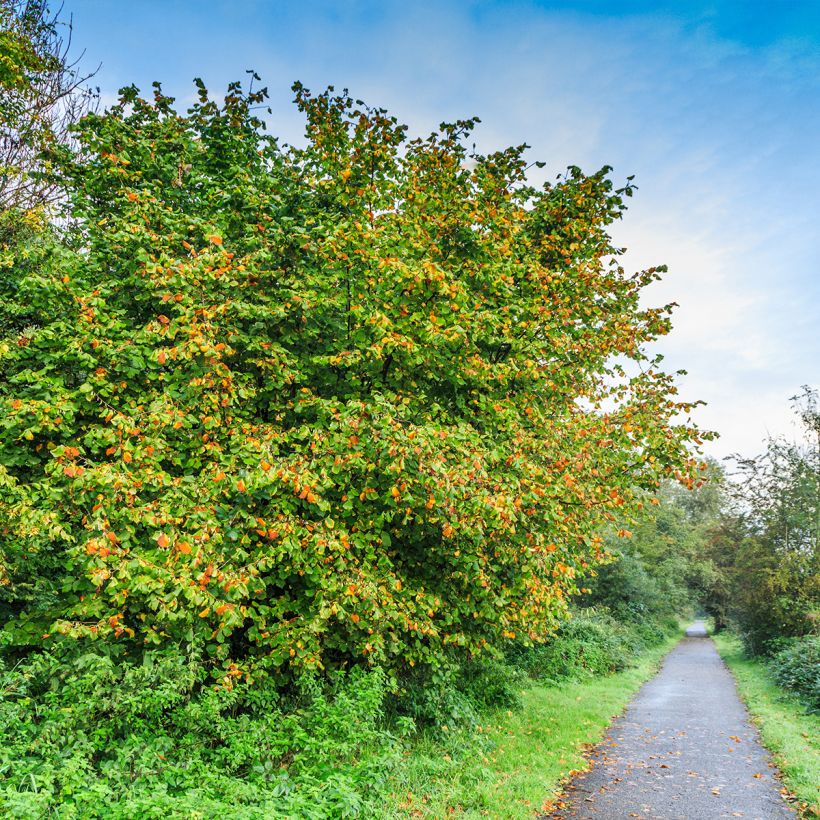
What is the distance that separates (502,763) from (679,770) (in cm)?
280

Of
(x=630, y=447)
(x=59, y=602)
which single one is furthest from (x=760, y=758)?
(x=59, y=602)

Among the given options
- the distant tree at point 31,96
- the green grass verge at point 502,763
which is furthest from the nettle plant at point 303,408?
the distant tree at point 31,96

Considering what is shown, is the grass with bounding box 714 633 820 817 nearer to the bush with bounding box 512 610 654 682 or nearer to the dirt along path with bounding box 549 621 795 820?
the dirt along path with bounding box 549 621 795 820

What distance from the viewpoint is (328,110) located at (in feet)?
30.3

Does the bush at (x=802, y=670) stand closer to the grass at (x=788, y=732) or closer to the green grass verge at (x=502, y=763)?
the grass at (x=788, y=732)

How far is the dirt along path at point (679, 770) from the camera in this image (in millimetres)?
7074

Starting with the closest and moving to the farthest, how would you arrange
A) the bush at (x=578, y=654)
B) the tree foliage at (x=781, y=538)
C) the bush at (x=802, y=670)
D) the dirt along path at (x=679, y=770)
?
the dirt along path at (x=679, y=770)
the bush at (x=802, y=670)
the bush at (x=578, y=654)
the tree foliage at (x=781, y=538)

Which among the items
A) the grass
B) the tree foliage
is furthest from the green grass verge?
the tree foliage

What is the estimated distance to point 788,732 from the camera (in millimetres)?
11414

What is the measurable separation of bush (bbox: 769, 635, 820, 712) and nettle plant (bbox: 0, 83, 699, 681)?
33.3ft

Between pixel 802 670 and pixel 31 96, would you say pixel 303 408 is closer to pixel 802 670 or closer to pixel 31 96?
pixel 31 96

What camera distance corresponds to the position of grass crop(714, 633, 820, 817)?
25.7 ft

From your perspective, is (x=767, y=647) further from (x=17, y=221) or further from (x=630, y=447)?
(x=17, y=221)

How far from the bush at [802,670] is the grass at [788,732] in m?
0.30
